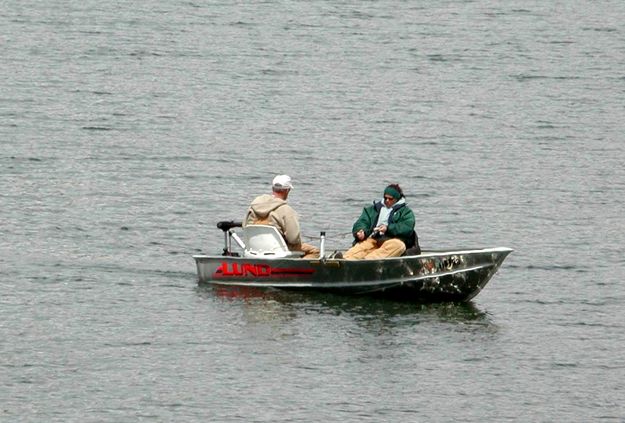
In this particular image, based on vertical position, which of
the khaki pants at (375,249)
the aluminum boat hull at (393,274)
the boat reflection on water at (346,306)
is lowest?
the boat reflection on water at (346,306)

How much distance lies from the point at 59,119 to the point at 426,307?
907 inches

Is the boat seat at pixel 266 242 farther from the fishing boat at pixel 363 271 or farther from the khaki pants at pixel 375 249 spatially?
the khaki pants at pixel 375 249

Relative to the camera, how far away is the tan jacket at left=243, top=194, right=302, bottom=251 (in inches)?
1080

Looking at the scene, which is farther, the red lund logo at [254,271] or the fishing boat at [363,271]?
the red lund logo at [254,271]

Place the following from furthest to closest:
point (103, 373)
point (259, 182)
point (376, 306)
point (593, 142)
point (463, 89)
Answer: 1. point (463, 89)
2. point (593, 142)
3. point (259, 182)
4. point (376, 306)
5. point (103, 373)

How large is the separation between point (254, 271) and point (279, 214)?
3.54 feet

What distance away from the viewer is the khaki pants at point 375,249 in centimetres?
2703

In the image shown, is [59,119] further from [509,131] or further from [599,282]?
[599,282]

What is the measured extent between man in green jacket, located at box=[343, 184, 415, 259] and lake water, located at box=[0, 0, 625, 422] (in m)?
0.86

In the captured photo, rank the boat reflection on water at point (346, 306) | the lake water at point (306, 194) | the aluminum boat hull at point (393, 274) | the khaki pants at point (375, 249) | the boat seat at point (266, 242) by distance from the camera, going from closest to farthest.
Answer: the lake water at point (306, 194)
the boat reflection on water at point (346, 306)
the aluminum boat hull at point (393, 274)
the khaki pants at point (375, 249)
the boat seat at point (266, 242)

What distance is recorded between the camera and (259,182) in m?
41.1

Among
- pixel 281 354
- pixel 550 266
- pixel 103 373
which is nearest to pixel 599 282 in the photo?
pixel 550 266

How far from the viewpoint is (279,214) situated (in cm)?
2744

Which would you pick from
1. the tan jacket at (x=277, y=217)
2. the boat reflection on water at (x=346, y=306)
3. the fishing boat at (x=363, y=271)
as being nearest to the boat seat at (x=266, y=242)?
the fishing boat at (x=363, y=271)
